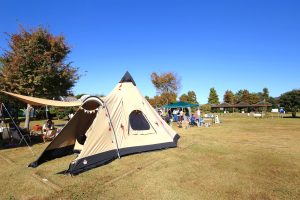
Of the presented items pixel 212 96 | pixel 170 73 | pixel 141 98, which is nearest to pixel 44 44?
pixel 141 98

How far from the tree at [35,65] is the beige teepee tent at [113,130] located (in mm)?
7788

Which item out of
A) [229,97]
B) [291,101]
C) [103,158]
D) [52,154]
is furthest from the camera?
[229,97]

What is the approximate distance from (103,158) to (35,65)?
10589 millimetres

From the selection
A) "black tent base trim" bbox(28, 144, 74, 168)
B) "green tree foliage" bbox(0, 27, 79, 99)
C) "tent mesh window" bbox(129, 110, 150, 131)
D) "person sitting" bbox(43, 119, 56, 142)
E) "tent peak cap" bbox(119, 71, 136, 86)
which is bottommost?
"black tent base trim" bbox(28, 144, 74, 168)

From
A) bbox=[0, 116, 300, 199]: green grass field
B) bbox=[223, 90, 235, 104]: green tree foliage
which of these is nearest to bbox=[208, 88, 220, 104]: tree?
bbox=[223, 90, 235, 104]: green tree foliage

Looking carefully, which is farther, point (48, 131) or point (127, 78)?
point (48, 131)

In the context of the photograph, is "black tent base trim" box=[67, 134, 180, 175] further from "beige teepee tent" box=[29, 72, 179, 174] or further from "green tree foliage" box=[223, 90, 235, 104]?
"green tree foliage" box=[223, 90, 235, 104]

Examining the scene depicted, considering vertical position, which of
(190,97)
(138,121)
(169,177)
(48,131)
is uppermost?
(190,97)

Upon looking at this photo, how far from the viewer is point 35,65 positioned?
15023mm

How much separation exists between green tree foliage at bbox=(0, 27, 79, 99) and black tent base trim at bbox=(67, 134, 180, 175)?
9509 millimetres

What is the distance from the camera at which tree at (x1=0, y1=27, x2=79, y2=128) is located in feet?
48.4

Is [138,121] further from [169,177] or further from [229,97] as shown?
[229,97]

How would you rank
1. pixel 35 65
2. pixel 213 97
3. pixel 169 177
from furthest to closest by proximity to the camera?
pixel 213 97
pixel 35 65
pixel 169 177

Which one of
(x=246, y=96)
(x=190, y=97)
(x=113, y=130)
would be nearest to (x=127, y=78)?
(x=113, y=130)
